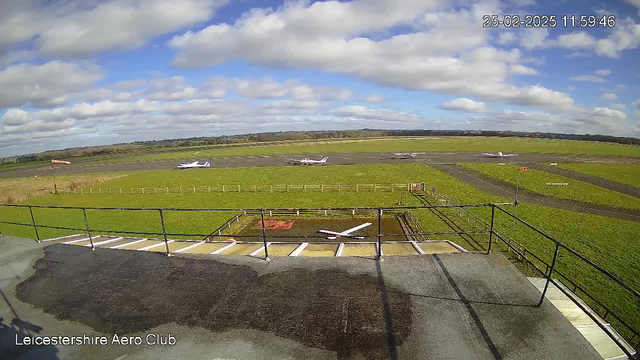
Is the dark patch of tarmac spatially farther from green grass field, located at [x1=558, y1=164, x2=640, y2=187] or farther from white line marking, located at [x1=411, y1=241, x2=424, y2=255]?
green grass field, located at [x1=558, y1=164, x2=640, y2=187]

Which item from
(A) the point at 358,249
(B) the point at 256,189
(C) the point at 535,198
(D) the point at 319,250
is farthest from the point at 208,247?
(C) the point at 535,198

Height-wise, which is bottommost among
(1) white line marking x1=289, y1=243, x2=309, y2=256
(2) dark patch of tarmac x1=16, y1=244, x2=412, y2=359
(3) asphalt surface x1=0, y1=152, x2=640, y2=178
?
(3) asphalt surface x1=0, y1=152, x2=640, y2=178

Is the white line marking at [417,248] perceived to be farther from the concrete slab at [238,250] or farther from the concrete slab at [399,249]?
the concrete slab at [238,250]

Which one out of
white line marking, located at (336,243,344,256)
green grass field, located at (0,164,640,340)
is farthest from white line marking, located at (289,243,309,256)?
green grass field, located at (0,164,640,340)

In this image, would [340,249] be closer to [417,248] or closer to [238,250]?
[417,248]

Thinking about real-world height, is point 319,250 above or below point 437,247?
below

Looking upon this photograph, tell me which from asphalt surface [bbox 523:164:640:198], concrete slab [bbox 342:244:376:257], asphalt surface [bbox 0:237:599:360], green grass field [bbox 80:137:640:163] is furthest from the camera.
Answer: green grass field [bbox 80:137:640:163]
